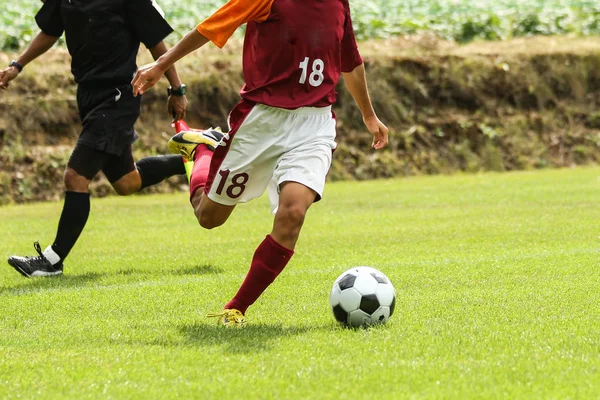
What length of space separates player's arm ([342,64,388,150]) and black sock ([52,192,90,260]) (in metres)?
2.81

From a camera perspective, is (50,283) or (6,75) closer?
(50,283)

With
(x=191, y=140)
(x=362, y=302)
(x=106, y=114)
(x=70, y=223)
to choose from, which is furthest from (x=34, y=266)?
(x=362, y=302)

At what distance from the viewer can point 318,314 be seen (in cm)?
639

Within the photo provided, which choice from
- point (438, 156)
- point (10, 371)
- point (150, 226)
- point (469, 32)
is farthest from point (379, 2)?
point (10, 371)

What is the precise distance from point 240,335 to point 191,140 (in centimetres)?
302

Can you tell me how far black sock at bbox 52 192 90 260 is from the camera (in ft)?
28.4

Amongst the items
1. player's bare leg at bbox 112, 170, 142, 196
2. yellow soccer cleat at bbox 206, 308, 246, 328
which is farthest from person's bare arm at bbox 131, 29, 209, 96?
player's bare leg at bbox 112, 170, 142, 196

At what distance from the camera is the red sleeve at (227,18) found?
5941 millimetres

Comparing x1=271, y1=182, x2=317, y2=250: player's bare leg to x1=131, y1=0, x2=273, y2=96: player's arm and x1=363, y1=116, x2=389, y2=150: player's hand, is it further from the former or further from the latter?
x1=363, y1=116, x2=389, y2=150: player's hand

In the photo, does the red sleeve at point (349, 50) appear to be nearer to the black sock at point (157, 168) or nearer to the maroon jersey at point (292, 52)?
the maroon jersey at point (292, 52)

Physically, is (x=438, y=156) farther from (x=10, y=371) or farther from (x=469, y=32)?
(x=10, y=371)

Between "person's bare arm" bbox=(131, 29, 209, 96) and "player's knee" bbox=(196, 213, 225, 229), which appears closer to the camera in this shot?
"person's bare arm" bbox=(131, 29, 209, 96)

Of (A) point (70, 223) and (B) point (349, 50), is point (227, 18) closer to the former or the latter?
(B) point (349, 50)

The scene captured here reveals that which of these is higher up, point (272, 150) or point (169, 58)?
point (169, 58)
